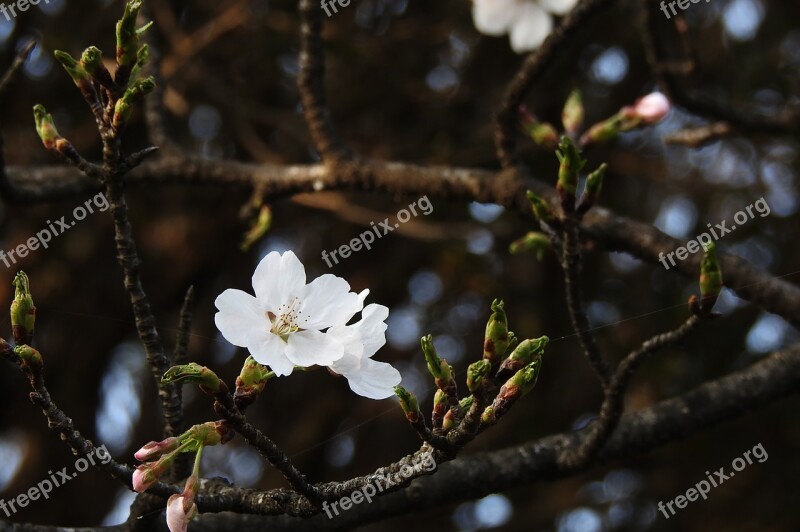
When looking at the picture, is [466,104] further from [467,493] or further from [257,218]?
[467,493]

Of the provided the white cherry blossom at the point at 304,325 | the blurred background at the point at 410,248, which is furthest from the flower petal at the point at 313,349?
the blurred background at the point at 410,248

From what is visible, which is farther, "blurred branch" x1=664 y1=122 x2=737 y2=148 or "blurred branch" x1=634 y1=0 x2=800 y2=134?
"blurred branch" x1=664 y1=122 x2=737 y2=148

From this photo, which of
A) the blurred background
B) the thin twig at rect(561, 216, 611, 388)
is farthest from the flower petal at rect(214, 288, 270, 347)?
the blurred background

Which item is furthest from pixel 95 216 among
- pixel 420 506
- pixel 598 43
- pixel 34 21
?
pixel 420 506

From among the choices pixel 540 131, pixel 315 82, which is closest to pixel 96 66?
pixel 315 82

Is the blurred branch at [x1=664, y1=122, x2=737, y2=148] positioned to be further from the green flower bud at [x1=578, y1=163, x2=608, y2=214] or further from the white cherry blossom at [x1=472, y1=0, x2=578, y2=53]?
the green flower bud at [x1=578, y1=163, x2=608, y2=214]
